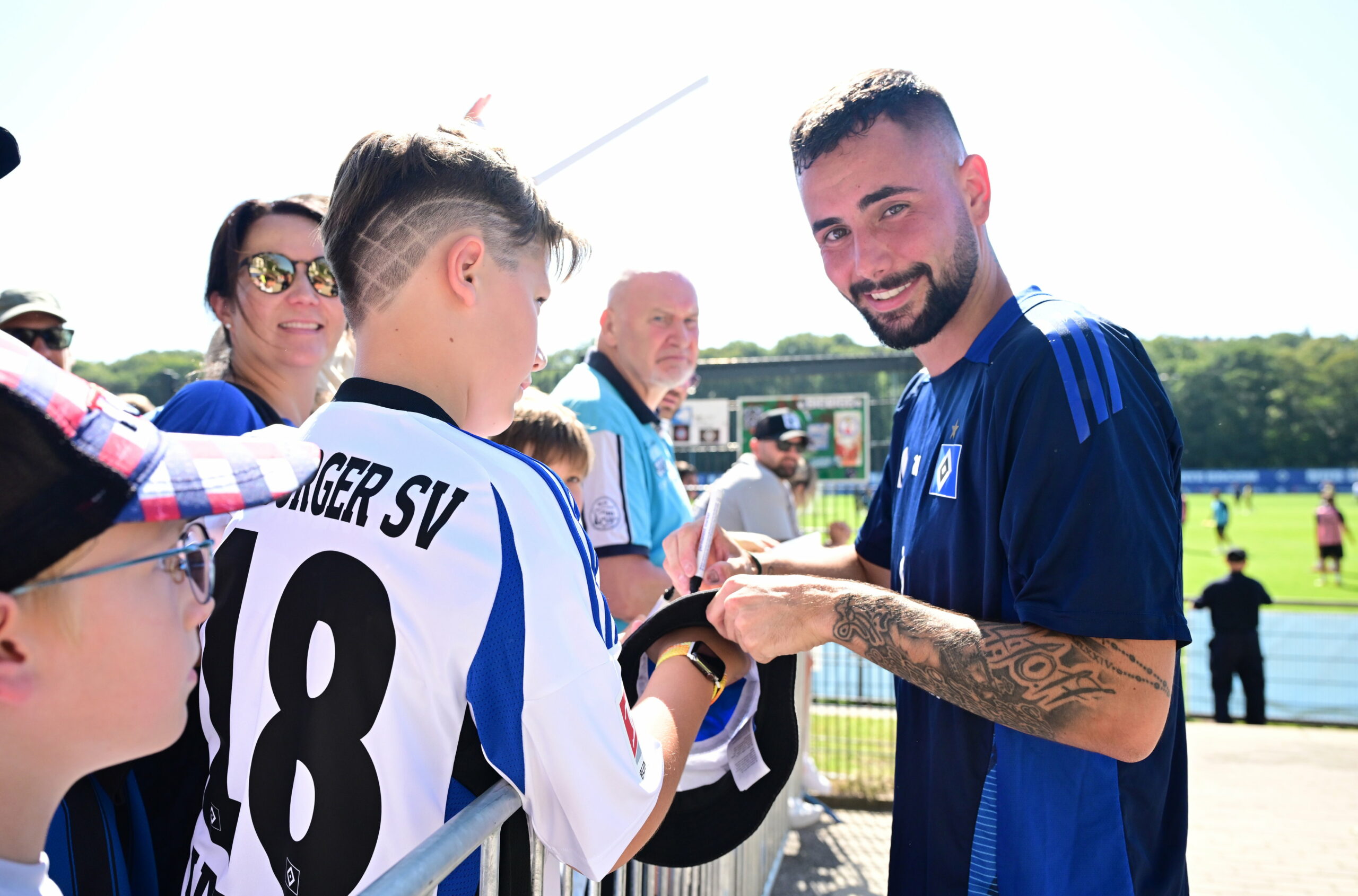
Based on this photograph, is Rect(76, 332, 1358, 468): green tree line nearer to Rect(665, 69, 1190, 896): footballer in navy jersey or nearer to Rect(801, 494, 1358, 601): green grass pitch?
Rect(801, 494, 1358, 601): green grass pitch

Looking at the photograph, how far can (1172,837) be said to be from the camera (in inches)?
71.5

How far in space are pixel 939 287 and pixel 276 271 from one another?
78.5 inches

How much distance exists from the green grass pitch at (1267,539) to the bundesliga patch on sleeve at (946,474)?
5.95 metres

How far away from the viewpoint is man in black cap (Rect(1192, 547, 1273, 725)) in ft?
33.5

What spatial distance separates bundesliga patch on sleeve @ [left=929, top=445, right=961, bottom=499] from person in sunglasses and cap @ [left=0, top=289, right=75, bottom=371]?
447cm

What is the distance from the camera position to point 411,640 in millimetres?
1170

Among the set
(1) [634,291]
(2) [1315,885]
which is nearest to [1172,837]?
(1) [634,291]

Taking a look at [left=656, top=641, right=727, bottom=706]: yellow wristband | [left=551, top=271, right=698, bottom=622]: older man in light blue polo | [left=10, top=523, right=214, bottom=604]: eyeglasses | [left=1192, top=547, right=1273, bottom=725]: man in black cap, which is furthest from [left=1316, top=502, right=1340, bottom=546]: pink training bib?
[left=10, top=523, right=214, bottom=604]: eyeglasses

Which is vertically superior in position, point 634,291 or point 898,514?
point 634,291

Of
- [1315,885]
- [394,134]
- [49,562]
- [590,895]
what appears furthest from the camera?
[1315,885]

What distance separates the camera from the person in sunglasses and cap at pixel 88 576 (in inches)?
29.4

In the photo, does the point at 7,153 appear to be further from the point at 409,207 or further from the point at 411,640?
the point at 411,640

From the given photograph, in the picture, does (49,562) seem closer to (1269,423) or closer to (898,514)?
(898,514)

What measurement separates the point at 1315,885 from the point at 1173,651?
15.7ft
